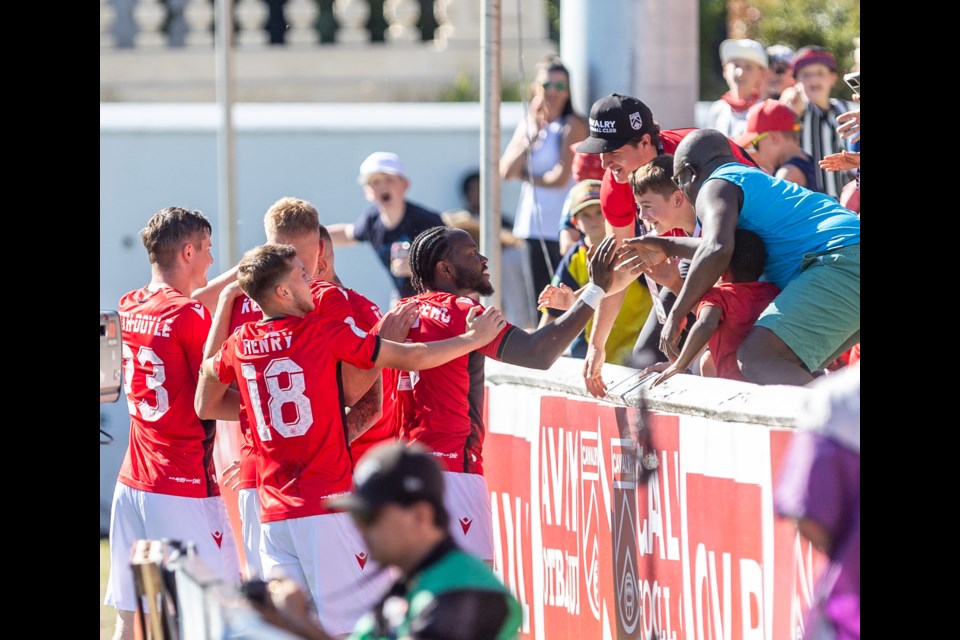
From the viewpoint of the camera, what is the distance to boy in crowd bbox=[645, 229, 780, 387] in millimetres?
6207

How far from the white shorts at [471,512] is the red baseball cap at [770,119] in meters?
3.44

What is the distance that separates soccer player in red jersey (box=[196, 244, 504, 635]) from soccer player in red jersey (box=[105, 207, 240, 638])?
2.34 feet

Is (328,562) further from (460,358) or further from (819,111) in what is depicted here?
(819,111)

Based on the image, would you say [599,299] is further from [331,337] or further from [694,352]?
[331,337]

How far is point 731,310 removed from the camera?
20.7 ft

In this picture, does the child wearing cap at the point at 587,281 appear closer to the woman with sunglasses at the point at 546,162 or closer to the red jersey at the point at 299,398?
the woman with sunglasses at the point at 546,162

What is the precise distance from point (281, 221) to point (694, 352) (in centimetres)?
193

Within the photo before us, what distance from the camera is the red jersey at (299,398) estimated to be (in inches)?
230

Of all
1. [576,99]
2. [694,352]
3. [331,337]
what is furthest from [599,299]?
[576,99]

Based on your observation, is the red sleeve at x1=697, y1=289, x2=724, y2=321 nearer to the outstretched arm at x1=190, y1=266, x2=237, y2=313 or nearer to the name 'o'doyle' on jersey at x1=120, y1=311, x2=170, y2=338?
the name 'o'doyle' on jersey at x1=120, y1=311, x2=170, y2=338

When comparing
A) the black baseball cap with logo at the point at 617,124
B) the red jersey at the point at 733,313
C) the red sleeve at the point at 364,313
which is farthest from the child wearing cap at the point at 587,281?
the red sleeve at the point at 364,313

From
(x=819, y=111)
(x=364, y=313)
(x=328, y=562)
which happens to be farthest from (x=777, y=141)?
(x=328, y=562)
